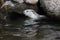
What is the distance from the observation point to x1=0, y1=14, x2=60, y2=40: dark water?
5.71m

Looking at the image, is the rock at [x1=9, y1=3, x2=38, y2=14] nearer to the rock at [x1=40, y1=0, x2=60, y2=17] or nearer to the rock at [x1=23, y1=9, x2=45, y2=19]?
the rock at [x1=23, y1=9, x2=45, y2=19]

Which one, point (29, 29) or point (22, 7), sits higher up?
point (22, 7)

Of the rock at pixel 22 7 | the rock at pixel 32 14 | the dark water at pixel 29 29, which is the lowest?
the dark water at pixel 29 29

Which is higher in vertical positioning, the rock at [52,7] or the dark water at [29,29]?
the rock at [52,7]

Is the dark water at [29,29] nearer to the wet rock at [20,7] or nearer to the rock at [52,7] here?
the rock at [52,7]

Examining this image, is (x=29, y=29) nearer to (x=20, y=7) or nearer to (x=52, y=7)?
(x=52, y=7)

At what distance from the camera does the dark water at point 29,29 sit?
5715mm

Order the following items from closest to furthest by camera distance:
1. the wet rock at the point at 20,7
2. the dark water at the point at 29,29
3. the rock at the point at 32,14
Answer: the dark water at the point at 29,29 → the rock at the point at 32,14 → the wet rock at the point at 20,7

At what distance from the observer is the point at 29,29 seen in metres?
6.36

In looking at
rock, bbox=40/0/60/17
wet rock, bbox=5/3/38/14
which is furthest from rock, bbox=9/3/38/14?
rock, bbox=40/0/60/17

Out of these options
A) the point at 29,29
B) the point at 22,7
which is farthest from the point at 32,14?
the point at 29,29

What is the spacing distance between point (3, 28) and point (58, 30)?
5.06 feet

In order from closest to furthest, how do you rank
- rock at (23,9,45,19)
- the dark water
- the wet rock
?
1. the dark water
2. rock at (23,9,45,19)
3. the wet rock

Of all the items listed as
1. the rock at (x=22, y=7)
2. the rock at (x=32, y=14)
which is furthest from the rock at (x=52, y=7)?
the rock at (x=22, y=7)
